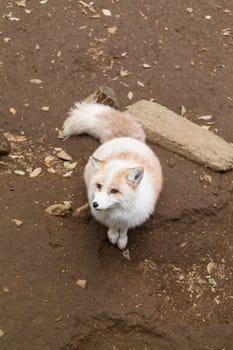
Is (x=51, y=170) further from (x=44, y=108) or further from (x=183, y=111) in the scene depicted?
(x=183, y=111)

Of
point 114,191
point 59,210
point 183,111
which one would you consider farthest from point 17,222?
point 183,111

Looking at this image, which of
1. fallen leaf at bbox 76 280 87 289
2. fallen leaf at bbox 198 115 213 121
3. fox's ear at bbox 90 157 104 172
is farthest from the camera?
fallen leaf at bbox 198 115 213 121

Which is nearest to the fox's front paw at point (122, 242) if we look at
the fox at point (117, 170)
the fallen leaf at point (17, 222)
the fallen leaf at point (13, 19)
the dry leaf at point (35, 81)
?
the fox at point (117, 170)

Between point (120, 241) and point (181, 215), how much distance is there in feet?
2.03

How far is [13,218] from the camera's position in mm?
4055

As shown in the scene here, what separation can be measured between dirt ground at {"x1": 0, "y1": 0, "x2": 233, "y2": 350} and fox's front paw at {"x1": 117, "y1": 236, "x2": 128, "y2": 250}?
0.06 meters

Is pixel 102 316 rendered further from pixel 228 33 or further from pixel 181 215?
pixel 228 33

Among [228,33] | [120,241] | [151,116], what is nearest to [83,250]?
[120,241]

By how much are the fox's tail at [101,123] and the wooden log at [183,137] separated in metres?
0.32

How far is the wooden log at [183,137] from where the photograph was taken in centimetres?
469

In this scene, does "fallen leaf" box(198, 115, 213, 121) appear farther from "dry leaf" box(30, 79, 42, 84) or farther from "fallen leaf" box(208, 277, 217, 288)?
"fallen leaf" box(208, 277, 217, 288)

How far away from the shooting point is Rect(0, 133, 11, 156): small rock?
449 cm

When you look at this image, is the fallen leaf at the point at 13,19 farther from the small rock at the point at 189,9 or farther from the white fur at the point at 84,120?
the small rock at the point at 189,9

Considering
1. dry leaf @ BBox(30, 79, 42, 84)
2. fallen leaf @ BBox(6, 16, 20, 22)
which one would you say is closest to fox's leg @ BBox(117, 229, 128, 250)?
dry leaf @ BBox(30, 79, 42, 84)
